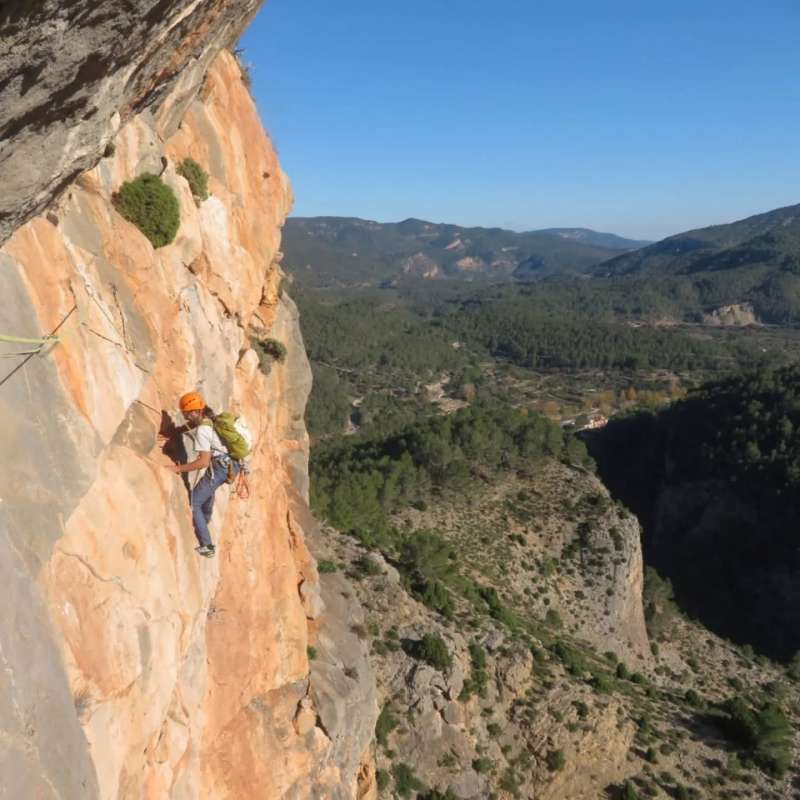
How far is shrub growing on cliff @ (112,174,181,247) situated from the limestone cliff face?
0.29 m

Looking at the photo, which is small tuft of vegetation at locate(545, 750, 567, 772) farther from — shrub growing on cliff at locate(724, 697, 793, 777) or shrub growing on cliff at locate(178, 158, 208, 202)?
shrub growing on cliff at locate(178, 158, 208, 202)

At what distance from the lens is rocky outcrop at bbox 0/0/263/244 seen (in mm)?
4996

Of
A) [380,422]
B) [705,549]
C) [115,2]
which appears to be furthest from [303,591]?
[380,422]

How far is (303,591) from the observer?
18594mm

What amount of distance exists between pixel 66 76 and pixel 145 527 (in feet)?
18.8

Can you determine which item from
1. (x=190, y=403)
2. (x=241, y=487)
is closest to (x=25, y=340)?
(x=190, y=403)

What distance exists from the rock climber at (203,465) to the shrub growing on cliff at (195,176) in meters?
5.50

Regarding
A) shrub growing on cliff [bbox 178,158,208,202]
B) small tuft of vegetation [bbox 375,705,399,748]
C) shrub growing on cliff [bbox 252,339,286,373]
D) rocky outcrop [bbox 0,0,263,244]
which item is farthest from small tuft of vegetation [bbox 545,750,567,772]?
rocky outcrop [bbox 0,0,263,244]

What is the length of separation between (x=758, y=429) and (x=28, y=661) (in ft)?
272

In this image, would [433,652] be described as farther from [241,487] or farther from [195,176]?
[195,176]

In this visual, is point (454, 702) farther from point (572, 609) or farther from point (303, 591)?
point (572, 609)

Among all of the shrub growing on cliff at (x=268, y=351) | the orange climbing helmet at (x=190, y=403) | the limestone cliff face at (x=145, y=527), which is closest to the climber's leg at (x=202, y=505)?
the limestone cliff face at (x=145, y=527)

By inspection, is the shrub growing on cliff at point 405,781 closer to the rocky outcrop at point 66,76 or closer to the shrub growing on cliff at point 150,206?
the shrub growing on cliff at point 150,206

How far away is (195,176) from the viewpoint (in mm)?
13875
